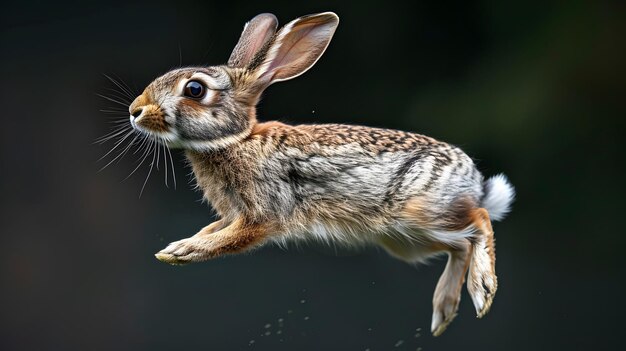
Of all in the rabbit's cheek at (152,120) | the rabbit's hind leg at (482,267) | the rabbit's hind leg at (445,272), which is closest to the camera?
the rabbit's cheek at (152,120)

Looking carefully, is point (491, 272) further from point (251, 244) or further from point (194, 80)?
point (194, 80)

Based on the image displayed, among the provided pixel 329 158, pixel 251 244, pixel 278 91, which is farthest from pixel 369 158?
pixel 278 91

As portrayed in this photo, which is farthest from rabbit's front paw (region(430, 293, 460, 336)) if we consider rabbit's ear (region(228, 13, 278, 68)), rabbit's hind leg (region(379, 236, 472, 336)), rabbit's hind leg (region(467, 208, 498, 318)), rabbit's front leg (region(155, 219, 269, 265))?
rabbit's ear (region(228, 13, 278, 68))

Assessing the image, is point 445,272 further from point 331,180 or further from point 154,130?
point 154,130

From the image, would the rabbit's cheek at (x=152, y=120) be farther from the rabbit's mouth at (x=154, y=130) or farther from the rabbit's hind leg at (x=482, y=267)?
the rabbit's hind leg at (x=482, y=267)

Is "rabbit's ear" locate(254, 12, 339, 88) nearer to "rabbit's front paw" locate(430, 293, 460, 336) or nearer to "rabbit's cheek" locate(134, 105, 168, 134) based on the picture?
"rabbit's cheek" locate(134, 105, 168, 134)

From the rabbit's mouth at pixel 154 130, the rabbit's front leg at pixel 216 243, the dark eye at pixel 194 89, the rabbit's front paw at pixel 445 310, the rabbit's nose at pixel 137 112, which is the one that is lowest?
the rabbit's front paw at pixel 445 310

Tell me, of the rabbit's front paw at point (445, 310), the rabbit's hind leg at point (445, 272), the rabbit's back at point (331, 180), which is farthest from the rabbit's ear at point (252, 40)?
the rabbit's front paw at point (445, 310)

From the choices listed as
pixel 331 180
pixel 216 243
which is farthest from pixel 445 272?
pixel 216 243
